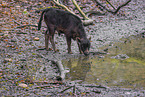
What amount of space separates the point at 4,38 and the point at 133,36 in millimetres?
5387

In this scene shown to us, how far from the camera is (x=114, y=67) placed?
7797 mm

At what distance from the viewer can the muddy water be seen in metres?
6.81

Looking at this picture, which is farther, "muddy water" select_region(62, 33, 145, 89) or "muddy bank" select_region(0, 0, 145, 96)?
"muddy water" select_region(62, 33, 145, 89)

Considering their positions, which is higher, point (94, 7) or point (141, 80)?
point (94, 7)

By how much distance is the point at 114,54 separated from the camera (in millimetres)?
8898

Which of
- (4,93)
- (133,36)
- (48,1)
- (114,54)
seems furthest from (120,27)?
(4,93)

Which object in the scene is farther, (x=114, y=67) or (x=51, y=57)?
(x=51, y=57)

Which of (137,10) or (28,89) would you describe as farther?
(137,10)

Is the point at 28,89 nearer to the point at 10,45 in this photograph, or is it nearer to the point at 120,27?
the point at 10,45

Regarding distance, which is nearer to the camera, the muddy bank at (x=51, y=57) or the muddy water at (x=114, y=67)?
the muddy bank at (x=51, y=57)

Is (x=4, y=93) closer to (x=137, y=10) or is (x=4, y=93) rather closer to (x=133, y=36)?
(x=133, y=36)

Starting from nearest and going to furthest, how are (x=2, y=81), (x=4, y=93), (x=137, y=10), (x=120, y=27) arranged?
(x=4, y=93), (x=2, y=81), (x=120, y=27), (x=137, y=10)

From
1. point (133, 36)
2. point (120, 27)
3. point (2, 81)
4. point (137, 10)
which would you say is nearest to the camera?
point (2, 81)

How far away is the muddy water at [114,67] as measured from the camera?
22.3 ft
